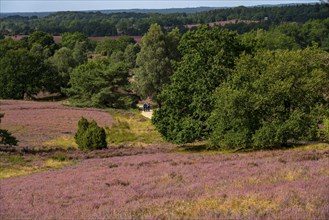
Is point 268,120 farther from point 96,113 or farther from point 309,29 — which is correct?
point 309,29

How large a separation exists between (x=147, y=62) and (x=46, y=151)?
39.2m

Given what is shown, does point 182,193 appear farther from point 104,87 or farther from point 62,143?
point 104,87

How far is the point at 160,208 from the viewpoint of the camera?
12.0 metres

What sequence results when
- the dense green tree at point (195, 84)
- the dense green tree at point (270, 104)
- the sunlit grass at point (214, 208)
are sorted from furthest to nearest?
1. the dense green tree at point (195, 84)
2. the dense green tree at point (270, 104)
3. the sunlit grass at point (214, 208)

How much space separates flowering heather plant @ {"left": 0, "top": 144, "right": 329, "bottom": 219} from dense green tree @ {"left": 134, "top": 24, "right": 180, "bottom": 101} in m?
51.3

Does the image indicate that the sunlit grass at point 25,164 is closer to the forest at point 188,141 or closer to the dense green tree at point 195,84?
the forest at point 188,141

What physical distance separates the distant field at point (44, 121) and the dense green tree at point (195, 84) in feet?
48.0

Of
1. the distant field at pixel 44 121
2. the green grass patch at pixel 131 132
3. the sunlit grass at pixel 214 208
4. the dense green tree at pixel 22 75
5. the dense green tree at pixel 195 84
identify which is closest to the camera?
the sunlit grass at pixel 214 208

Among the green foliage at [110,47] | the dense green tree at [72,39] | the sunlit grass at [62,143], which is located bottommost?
the green foliage at [110,47]

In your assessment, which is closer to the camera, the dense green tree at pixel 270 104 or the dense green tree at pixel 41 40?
the dense green tree at pixel 270 104

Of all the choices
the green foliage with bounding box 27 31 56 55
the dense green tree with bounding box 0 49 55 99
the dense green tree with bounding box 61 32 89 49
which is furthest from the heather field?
the dense green tree with bounding box 61 32 89 49

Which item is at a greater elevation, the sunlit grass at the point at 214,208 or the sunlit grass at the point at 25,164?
the sunlit grass at the point at 214,208

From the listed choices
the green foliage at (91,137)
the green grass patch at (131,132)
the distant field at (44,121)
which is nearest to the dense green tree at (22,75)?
the distant field at (44,121)

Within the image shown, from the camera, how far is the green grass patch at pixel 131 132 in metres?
47.3
